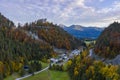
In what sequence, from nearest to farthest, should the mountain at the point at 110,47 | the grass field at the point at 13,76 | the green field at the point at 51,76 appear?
the green field at the point at 51,76, the grass field at the point at 13,76, the mountain at the point at 110,47

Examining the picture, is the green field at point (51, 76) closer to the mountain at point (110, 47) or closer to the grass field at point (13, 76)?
the grass field at point (13, 76)

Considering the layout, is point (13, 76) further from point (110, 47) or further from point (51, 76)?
point (110, 47)

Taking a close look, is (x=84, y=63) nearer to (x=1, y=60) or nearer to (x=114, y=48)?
(x=114, y=48)

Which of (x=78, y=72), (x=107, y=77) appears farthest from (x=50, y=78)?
(x=107, y=77)

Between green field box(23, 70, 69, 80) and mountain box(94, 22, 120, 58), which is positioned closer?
green field box(23, 70, 69, 80)

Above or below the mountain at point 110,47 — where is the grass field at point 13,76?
below

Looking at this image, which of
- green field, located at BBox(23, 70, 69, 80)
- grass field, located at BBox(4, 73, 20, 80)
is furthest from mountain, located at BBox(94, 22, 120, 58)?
grass field, located at BBox(4, 73, 20, 80)

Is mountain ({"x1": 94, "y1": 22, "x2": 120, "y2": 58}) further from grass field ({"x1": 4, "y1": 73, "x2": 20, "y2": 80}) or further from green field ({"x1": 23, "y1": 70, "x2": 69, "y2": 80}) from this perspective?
grass field ({"x1": 4, "y1": 73, "x2": 20, "y2": 80})

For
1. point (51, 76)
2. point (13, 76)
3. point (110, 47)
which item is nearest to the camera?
point (51, 76)

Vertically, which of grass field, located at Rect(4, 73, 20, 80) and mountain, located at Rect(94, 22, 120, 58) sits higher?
mountain, located at Rect(94, 22, 120, 58)

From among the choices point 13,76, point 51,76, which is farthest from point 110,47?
point 13,76

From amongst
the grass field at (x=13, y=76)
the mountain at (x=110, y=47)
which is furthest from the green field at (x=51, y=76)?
the mountain at (x=110, y=47)

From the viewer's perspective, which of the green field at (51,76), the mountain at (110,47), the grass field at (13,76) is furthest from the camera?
the mountain at (110,47)
